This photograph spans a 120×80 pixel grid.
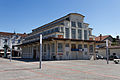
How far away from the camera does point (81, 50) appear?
124 ft

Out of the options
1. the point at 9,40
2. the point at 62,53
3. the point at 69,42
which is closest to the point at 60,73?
the point at 62,53

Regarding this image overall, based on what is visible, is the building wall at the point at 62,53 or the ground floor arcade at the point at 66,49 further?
the ground floor arcade at the point at 66,49

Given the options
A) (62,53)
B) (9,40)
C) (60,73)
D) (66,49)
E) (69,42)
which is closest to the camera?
(60,73)

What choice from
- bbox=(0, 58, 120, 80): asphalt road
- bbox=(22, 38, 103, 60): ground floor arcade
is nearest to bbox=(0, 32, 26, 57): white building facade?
bbox=(22, 38, 103, 60): ground floor arcade

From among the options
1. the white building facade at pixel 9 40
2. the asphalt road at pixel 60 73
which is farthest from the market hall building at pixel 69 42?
the white building facade at pixel 9 40

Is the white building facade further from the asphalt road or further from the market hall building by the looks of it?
the asphalt road

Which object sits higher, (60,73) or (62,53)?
(62,53)

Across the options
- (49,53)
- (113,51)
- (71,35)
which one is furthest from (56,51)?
(113,51)

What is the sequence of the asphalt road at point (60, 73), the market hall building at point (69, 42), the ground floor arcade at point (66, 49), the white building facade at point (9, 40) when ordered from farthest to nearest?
the white building facade at point (9, 40)
the market hall building at point (69, 42)
the ground floor arcade at point (66, 49)
the asphalt road at point (60, 73)

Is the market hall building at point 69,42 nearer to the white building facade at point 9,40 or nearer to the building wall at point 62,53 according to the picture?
the building wall at point 62,53

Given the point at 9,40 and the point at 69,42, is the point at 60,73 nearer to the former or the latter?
the point at 69,42

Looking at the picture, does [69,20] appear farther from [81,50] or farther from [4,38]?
[4,38]

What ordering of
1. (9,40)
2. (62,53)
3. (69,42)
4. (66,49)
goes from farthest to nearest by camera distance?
1. (9,40)
2. (69,42)
3. (66,49)
4. (62,53)

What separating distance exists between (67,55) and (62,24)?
9.29 m
